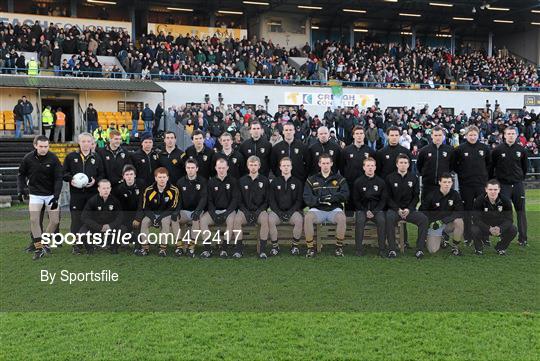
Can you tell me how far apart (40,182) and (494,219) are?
6769 millimetres

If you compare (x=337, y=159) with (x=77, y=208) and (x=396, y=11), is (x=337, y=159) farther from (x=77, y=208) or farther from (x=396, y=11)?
(x=396, y=11)

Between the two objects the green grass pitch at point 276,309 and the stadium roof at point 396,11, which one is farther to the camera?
the stadium roof at point 396,11

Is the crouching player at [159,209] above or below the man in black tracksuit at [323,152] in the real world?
below

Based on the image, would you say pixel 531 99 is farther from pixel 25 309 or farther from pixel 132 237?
pixel 25 309

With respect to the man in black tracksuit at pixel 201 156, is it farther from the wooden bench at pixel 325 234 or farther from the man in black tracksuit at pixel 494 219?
the man in black tracksuit at pixel 494 219

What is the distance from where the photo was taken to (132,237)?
8.39m

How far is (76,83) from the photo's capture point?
22.8 metres

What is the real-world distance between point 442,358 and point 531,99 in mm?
30983

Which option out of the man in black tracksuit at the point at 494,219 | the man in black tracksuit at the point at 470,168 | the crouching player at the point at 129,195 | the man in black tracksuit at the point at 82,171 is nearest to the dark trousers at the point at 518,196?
the man in black tracksuit at the point at 470,168

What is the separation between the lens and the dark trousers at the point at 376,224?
26.5 ft

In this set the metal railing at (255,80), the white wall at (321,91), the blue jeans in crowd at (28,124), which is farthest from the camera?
the white wall at (321,91)

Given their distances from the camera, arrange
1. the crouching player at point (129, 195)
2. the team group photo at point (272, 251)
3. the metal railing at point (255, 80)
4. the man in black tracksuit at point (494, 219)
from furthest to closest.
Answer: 1. the metal railing at point (255, 80)
2. the crouching player at point (129, 195)
3. the man in black tracksuit at point (494, 219)
4. the team group photo at point (272, 251)

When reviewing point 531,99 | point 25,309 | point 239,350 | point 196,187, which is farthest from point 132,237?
point 531,99

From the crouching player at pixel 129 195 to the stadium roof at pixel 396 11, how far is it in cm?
2543
